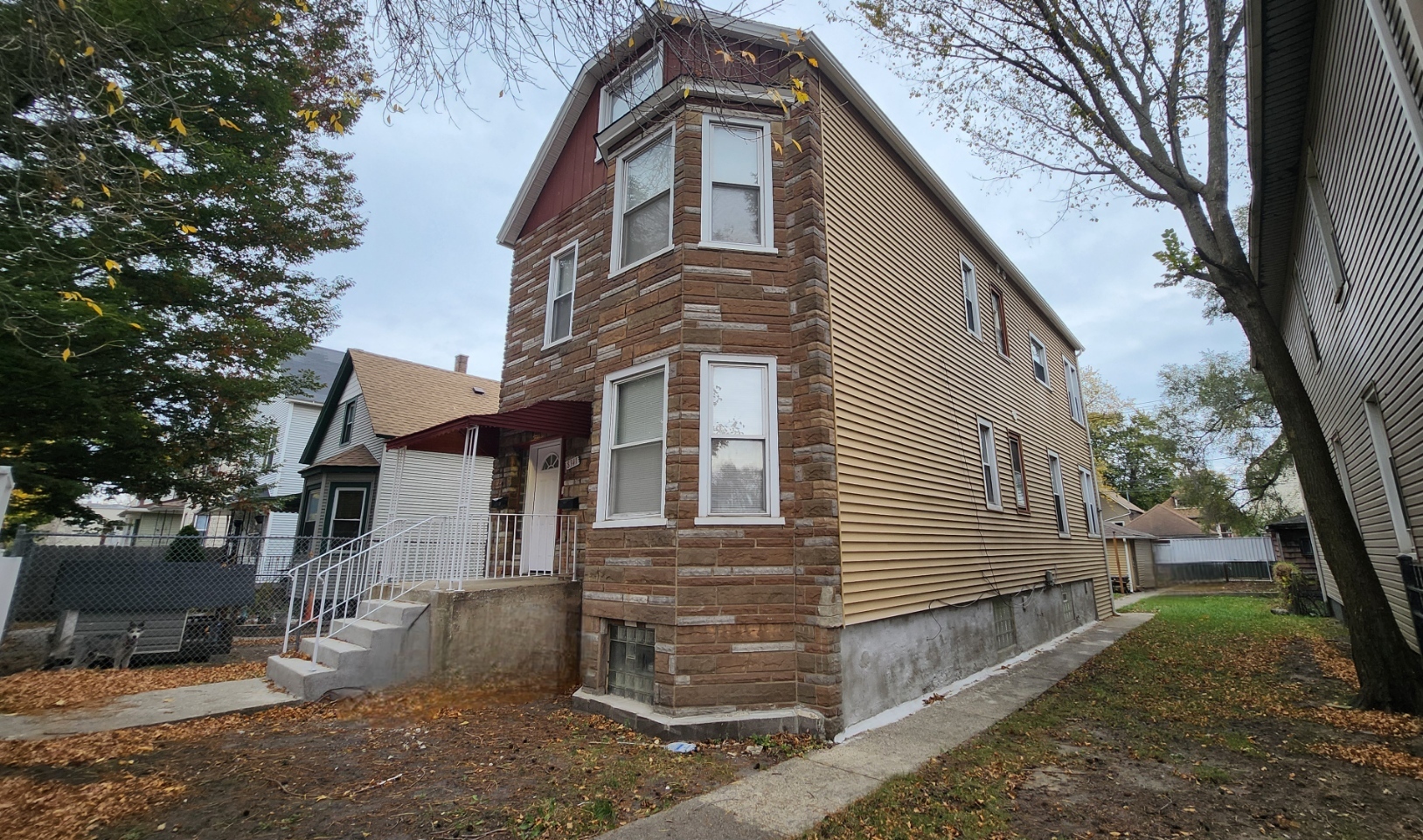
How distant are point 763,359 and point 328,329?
38.0ft

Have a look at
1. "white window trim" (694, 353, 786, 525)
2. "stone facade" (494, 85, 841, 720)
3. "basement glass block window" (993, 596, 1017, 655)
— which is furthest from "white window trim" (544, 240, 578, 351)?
"basement glass block window" (993, 596, 1017, 655)

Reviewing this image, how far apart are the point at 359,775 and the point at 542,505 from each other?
→ 4733 mm

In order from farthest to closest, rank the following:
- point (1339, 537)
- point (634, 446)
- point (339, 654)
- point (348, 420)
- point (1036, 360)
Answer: point (348, 420) < point (1036, 360) < point (634, 446) < point (339, 654) < point (1339, 537)

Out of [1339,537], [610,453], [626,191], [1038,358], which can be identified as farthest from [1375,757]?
[1038,358]

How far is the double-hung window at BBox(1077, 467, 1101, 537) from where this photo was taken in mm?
16047

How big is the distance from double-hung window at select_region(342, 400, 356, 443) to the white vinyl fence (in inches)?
1596

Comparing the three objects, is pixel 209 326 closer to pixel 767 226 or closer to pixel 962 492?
pixel 767 226

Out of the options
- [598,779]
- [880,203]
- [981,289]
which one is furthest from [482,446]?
[981,289]

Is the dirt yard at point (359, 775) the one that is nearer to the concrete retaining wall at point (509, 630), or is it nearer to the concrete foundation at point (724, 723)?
the concrete foundation at point (724, 723)

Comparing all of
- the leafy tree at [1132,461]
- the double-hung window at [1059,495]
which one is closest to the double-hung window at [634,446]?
the double-hung window at [1059,495]

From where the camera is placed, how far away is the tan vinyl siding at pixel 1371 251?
5230 mm

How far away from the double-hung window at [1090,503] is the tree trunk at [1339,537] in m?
10.0

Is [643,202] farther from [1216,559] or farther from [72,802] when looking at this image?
[1216,559]

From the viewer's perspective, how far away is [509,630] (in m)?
7.28
